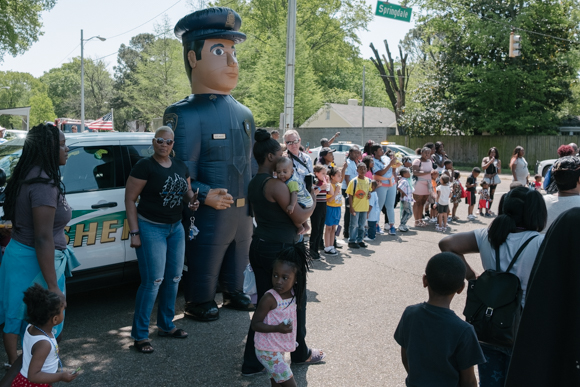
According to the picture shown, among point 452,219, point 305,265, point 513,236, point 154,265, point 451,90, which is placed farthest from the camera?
point 451,90

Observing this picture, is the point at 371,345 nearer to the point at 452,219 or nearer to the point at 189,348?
the point at 189,348

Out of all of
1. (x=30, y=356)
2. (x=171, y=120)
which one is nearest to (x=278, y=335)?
(x=30, y=356)

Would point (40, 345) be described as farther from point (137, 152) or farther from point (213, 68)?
point (213, 68)

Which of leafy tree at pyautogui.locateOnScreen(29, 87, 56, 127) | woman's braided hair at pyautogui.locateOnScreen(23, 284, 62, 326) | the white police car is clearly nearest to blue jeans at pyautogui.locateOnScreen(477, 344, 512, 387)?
woman's braided hair at pyautogui.locateOnScreen(23, 284, 62, 326)

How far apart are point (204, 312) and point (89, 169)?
1.84 meters

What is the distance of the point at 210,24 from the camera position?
566 centimetres

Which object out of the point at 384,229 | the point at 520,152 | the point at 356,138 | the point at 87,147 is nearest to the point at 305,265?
the point at 87,147

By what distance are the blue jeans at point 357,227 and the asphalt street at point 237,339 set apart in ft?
5.10

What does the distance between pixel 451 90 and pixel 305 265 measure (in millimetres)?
29636

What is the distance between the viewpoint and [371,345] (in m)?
4.73

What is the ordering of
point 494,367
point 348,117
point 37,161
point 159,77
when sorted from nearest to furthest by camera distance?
1. point 494,367
2. point 37,161
3. point 159,77
4. point 348,117

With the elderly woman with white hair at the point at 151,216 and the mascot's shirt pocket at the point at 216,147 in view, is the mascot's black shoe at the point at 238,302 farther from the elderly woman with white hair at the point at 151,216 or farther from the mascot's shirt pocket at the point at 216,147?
the mascot's shirt pocket at the point at 216,147

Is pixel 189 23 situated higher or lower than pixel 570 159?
higher

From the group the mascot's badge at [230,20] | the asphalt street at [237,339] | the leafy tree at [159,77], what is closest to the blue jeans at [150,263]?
the asphalt street at [237,339]
